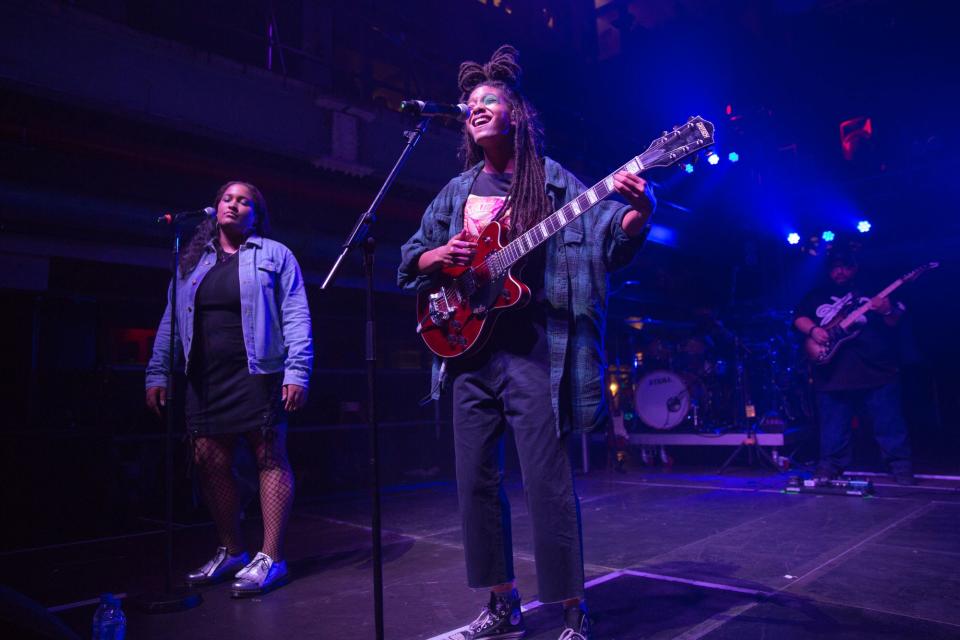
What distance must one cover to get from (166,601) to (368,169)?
529cm

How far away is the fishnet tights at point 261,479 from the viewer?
301cm

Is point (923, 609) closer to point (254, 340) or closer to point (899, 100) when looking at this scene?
point (254, 340)

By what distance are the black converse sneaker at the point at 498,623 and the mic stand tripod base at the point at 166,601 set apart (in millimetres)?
1325

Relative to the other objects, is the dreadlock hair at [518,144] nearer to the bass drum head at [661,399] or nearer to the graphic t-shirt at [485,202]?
the graphic t-shirt at [485,202]

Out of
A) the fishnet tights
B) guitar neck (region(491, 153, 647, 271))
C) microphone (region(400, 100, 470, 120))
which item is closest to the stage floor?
the fishnet tights

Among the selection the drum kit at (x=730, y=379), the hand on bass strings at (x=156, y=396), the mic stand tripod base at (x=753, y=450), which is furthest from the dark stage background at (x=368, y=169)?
the hand on bass strings at (x=156, y=396)

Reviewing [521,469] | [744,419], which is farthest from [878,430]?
[521,469]

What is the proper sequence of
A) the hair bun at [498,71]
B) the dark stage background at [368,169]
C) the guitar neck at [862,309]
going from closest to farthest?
the hair bun at [498,71]
the dark stage background at [368,169]
the guitar neck at [862,309]

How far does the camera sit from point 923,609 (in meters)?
2.29

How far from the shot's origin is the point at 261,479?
307 centimetres

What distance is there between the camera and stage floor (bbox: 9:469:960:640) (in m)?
2.27

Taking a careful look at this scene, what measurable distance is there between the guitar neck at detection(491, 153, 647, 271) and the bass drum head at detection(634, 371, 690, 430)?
6740 mm

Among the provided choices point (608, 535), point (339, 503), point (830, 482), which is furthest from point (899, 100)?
point (339, 503)

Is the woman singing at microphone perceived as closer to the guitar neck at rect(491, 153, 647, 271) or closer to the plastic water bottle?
the plastic water bottle
